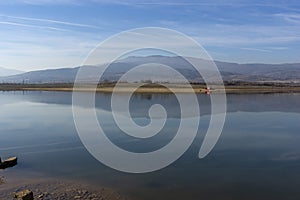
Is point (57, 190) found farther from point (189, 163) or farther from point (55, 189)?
point (189, 163)

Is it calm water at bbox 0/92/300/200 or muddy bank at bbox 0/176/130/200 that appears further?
calm water at bbox 0/92/300/200

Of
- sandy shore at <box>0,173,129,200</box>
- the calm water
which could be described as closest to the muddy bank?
sandy shore at <box>0,173,129,200</box>

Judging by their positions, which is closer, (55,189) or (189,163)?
(55,189)

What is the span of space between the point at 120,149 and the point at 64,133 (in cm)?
524

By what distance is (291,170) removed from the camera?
42.7 feet

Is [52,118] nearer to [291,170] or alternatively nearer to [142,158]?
[142,158]

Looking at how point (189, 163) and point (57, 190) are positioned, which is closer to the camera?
point (57, 190)

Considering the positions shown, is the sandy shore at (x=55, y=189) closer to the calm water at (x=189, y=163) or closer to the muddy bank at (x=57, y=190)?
the muddy bank at (x=57, y=190)

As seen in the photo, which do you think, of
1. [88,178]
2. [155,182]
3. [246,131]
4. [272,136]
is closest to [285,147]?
[272,136]

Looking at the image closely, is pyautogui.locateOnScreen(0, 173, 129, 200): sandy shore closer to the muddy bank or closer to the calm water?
the muddy bank

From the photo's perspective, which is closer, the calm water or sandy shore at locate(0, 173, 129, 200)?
sandy shore at locate(0, 173, 129, 200)

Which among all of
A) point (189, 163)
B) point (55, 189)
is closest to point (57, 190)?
point (55, 189)

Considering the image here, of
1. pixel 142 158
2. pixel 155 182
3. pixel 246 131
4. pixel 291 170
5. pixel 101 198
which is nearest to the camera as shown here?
pixel 101 198

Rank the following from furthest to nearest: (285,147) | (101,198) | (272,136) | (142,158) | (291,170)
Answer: (272,136) < (285,147) < (142,158) < (291,170) < (101,198)
